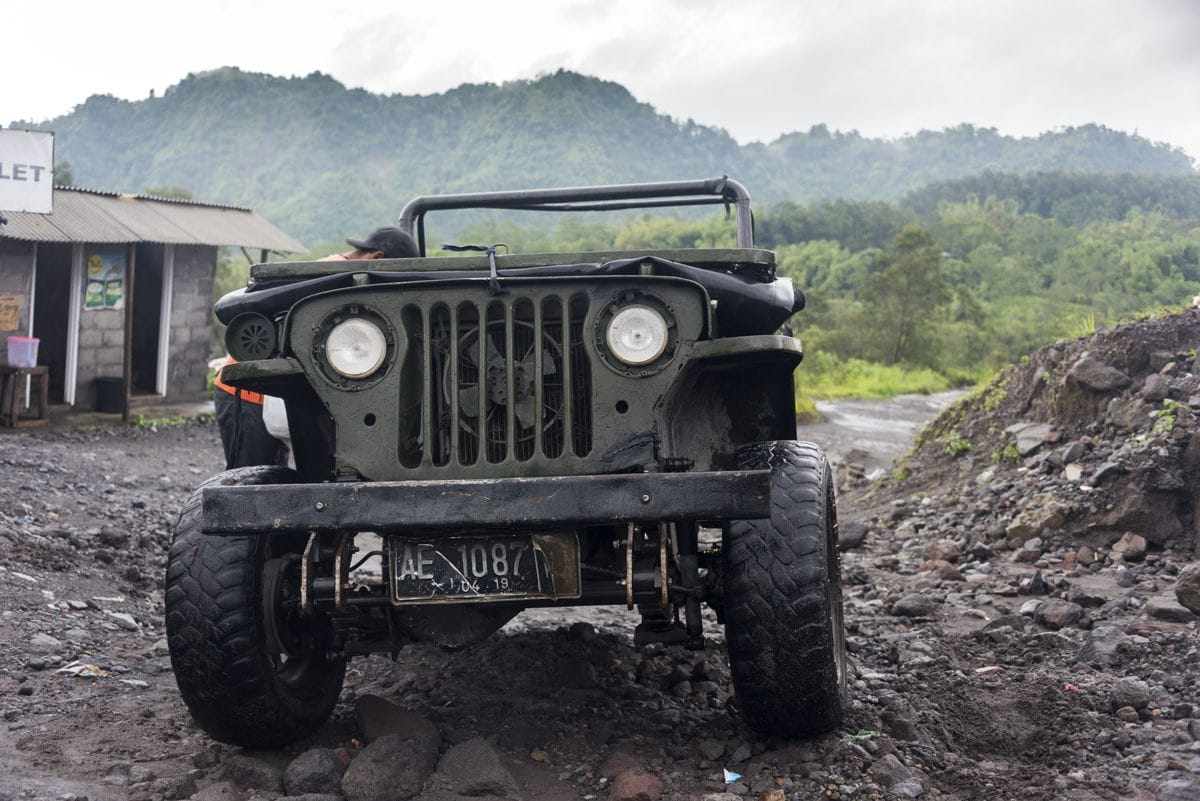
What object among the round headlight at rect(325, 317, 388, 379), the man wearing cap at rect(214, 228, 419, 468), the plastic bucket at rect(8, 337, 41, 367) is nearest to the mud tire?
the round headlight at rect(325, 317, 388, 379)

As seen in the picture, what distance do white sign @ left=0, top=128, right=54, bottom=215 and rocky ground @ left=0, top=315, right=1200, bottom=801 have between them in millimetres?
3831

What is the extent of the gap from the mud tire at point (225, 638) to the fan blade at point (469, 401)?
2.38 ft

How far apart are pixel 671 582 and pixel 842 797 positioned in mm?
732

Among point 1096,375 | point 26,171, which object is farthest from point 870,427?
point 26,171

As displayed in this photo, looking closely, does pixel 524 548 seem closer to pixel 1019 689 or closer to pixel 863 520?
pixel 1019 689

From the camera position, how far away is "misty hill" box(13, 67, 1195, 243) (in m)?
88.1

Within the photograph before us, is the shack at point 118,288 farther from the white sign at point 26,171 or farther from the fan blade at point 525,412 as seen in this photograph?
the fan blade at point 525,412

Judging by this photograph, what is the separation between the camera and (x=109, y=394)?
47.0 ft

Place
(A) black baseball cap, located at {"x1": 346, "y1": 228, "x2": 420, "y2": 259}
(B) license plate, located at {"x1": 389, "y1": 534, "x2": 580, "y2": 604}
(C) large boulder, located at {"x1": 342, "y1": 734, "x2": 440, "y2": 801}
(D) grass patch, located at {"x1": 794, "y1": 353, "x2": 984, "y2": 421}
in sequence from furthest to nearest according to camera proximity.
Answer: (D) grass patch, located at {"x1": 794, "y1": 353, "x2": 984, "y2": 421} → (A) black baseball cap, located at {"x1": 346, "y1": 228, "x2": 420, "y2": 259} → (C) large boulder, located at {"x1": 342, "y1": 734, "x2": 440, "y2": 801} → (B) license plate, located at {"x1": 389, "y1": 534, "x2": 580, "y2": 604}

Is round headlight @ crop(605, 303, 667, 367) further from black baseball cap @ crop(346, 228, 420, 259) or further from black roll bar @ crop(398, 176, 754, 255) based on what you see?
black baseball cap @ crop(346, 228, 420, 259)

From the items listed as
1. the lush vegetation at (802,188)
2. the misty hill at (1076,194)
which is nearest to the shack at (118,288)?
the lush vegetation at (802,188)

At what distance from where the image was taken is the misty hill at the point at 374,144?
289 ft

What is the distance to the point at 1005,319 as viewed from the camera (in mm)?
36469

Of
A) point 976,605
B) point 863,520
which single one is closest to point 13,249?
point 863,520
